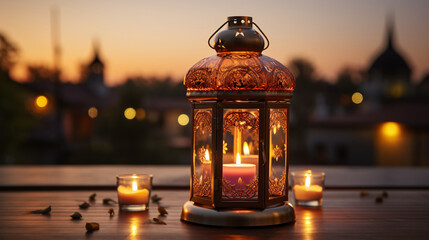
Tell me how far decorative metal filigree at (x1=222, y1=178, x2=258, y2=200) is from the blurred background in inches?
343

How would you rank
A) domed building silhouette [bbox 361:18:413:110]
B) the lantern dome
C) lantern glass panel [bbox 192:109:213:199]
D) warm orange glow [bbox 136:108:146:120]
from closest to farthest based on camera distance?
the lantern dome, lantern glass panel [bbox 192:109:213:199], warm orange glow [bbox 136:108:146:120], domed building silhouette [bbox 361:18:413:110]

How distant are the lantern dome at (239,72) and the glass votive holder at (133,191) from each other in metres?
0.67

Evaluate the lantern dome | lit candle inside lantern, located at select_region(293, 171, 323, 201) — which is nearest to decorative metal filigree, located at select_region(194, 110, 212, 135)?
the lantern dome

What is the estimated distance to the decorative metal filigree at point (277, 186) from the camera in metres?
2.86

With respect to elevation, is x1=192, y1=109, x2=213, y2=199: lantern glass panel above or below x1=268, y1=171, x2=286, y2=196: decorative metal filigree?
above

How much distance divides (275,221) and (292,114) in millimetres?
39509

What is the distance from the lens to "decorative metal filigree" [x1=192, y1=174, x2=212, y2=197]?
2.83 meters

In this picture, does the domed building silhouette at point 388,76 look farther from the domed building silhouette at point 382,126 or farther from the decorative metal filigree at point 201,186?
the decorative metal filigree at point 201,186

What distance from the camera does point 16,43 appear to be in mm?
20219

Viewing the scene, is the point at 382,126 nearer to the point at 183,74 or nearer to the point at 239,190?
the point at 183,74

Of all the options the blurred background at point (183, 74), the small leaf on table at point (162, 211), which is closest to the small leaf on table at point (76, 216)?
the small leaf on table at point (162, 211)

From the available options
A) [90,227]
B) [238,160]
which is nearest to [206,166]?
[238,160]

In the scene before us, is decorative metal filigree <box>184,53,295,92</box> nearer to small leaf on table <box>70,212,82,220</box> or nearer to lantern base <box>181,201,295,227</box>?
lantern base <box>181,201,295,227</box>

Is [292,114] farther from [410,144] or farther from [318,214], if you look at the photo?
[318,214]
